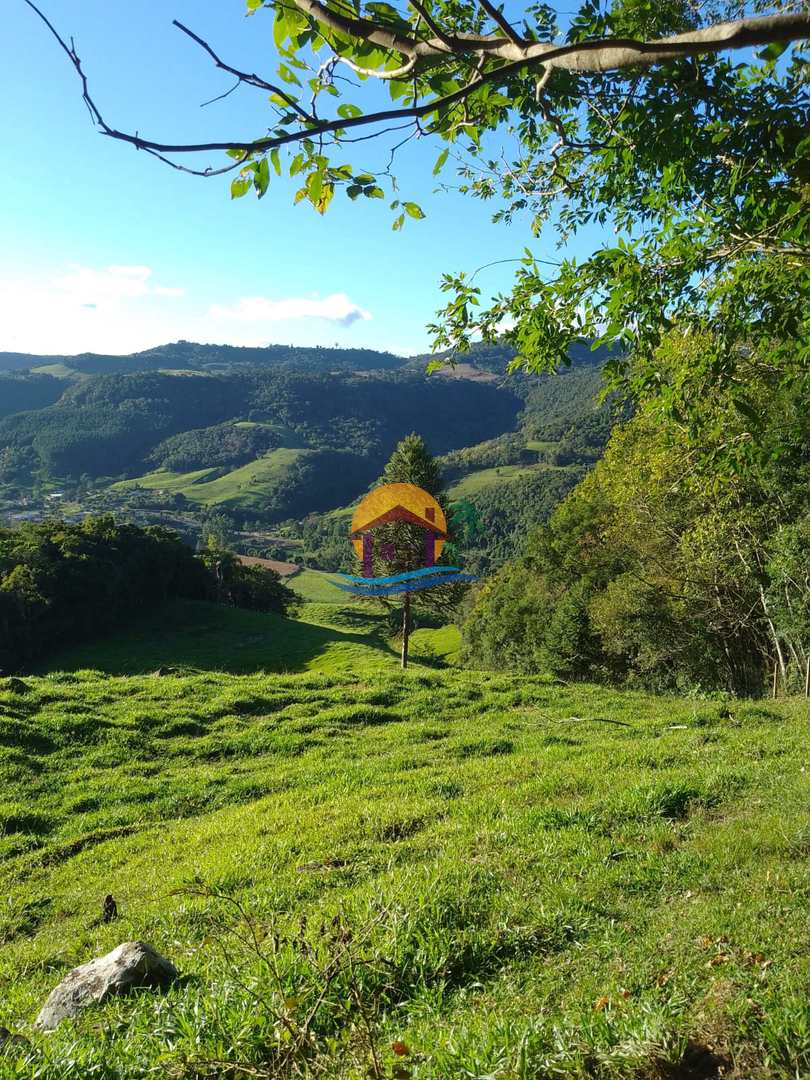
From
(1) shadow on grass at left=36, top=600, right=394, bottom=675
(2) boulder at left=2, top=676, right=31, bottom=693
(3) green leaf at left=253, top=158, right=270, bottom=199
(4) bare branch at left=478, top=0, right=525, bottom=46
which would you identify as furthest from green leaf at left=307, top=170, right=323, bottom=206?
(1) shadow on grass at left=36, top=600, right=394, bottom=675

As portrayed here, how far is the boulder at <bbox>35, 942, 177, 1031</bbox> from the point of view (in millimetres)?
4047

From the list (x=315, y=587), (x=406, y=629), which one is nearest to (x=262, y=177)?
(x=406, y=629)

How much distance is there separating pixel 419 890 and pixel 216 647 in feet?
138

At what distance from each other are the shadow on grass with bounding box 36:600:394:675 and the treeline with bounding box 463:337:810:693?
40.7 feet

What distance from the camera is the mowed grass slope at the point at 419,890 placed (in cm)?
300

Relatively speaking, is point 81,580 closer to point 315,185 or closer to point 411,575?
point 411,575

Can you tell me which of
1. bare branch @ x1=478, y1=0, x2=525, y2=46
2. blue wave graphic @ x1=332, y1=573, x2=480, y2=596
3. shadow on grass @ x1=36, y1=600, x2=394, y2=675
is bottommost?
shadow on grass @ x1=36, y1=600, x2=394, y2=675

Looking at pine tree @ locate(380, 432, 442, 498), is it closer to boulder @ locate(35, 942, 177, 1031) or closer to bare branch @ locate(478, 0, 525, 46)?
boulder @ locate(35, 942, 177, 1031)

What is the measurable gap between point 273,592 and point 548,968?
7483cm

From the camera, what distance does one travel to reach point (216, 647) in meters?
44.5

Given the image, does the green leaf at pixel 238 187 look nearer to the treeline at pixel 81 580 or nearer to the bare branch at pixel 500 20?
the bare branch at pixel 500 20

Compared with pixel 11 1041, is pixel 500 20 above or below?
above

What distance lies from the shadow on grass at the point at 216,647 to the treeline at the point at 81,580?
81.3 inches

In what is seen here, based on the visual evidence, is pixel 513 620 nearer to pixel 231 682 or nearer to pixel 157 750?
pixel 231 682
